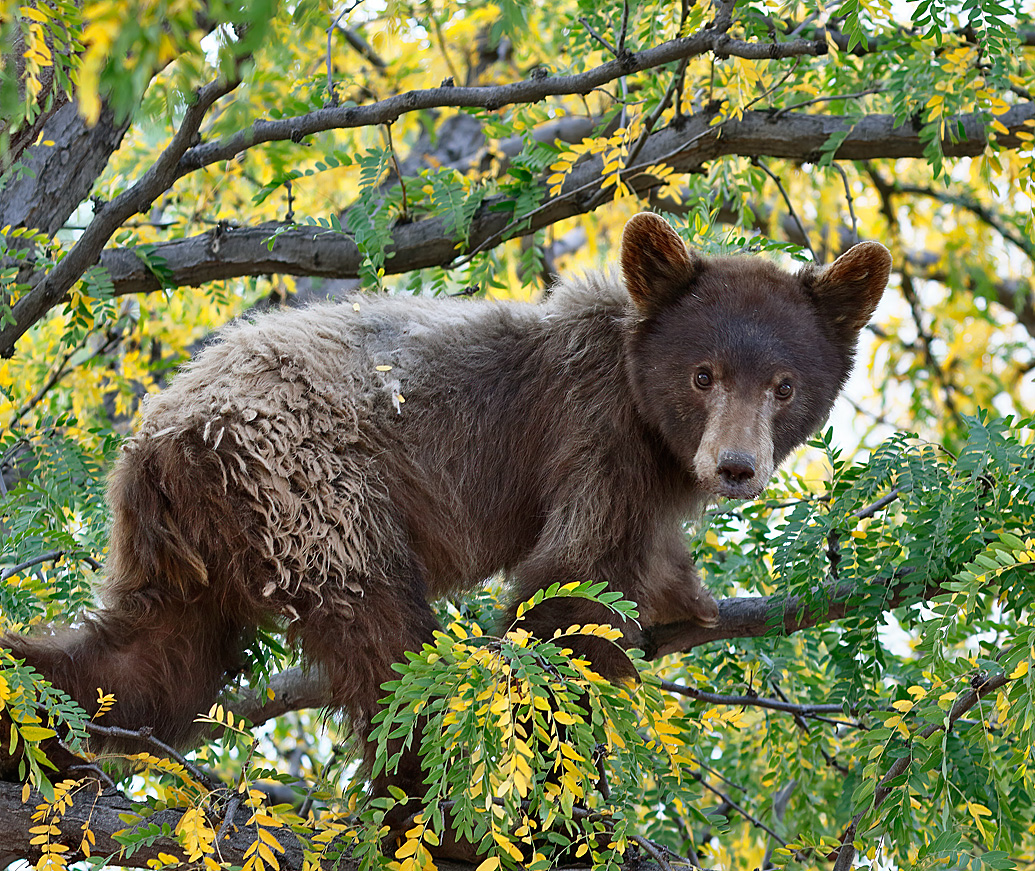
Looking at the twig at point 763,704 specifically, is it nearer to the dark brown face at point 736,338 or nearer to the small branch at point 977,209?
the dark brown face at point 736,338

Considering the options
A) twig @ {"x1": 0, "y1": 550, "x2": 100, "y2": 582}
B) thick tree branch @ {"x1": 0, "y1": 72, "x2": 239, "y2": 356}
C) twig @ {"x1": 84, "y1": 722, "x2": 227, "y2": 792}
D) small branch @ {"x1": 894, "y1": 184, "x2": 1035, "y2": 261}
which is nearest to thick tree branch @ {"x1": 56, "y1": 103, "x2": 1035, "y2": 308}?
thick tree branch @ {"x1": 0, "y1": 72, "x2": 239, "y2": 356}

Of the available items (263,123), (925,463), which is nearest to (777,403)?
(925,463)

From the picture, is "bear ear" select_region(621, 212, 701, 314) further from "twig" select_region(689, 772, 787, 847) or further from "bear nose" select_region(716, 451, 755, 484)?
"twig" select_region(689, 772, 787, 847)

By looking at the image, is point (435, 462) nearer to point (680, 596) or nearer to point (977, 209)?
point (680, 596)

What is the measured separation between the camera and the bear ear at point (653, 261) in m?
4.75

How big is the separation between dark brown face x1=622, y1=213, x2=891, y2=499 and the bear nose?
11 cm

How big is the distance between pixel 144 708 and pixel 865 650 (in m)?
3.11

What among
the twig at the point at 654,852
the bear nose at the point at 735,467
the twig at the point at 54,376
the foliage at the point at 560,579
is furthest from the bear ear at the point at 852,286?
the twig at the point at 54,376

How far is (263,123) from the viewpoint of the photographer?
4977 millimetres

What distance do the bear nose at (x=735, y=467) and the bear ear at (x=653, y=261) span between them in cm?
90

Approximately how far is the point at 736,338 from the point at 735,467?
0.69 metres

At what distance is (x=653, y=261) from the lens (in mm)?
4844

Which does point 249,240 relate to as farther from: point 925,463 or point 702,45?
point 925,463

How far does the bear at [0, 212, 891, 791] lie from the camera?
4.16 m
